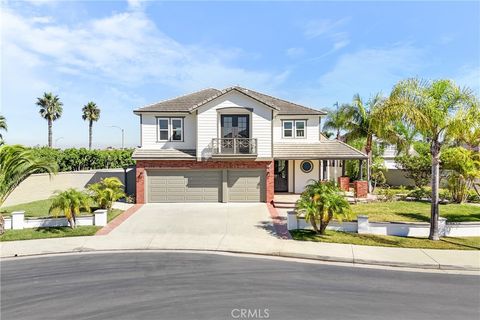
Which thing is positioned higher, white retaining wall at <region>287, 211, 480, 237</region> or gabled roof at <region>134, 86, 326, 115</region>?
gabled roof at <region>134, 86, 326, 115</region>

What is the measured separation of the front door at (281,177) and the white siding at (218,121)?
328cm

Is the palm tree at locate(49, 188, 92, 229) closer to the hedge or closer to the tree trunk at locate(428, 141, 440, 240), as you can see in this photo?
the hedge

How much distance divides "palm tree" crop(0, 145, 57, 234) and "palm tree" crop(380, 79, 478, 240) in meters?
15.7

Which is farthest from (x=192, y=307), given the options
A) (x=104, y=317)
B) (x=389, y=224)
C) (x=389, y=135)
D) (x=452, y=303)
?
(x=389, y=135)

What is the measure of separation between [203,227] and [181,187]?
6453mm

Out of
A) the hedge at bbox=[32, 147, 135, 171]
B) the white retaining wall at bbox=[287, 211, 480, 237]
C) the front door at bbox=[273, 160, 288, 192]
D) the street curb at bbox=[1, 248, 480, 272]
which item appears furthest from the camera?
the hedge at bbox=[32, 147, 135, 171]

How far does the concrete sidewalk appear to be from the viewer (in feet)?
31.3

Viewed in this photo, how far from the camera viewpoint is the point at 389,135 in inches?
656

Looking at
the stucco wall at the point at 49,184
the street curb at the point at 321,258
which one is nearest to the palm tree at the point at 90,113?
the stucco wall at the point at 49,184

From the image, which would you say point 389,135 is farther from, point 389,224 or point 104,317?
point 104,317

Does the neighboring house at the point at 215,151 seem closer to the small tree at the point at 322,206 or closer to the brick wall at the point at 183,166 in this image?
the brick wall at the point at 183,166

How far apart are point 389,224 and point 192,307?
30.7 ft

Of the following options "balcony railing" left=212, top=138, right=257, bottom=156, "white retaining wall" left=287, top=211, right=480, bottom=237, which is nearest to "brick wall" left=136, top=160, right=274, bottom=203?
"balcony railing" left=212, top=138, right=257, bottom=156

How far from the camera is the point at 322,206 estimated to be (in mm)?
11852
